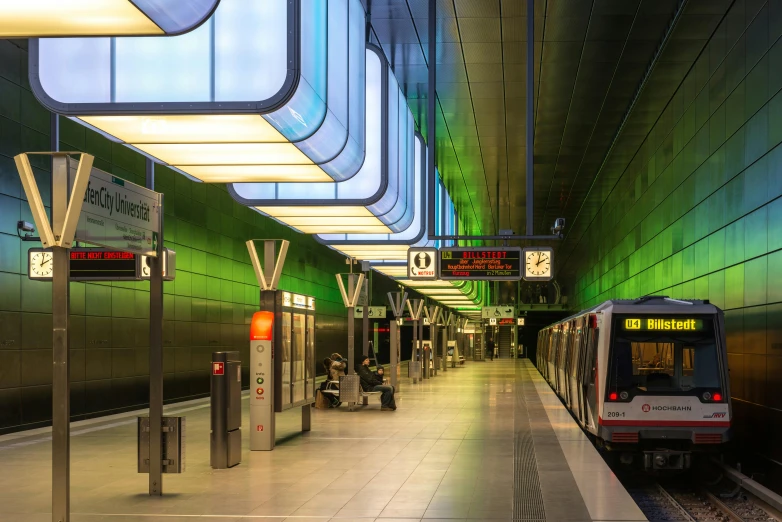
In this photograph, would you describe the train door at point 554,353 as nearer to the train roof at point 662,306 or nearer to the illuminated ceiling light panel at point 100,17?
the train roof at point 662,306

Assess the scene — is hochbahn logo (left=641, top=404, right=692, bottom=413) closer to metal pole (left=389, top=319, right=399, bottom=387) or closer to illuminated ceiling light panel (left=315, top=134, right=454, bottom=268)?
illuminated ceiling light panel (left=315, top=134, right=454, bottom=268)

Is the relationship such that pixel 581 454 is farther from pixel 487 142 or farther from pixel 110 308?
pixel 487 142

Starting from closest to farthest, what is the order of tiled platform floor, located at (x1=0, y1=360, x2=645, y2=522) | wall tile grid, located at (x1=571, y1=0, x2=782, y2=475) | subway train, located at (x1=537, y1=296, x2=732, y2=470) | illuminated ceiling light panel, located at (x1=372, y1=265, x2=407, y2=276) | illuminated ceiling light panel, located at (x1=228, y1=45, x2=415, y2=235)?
tiled platform floor, located at (x1=0, y1=360, x2=645, y2=522)
subway train, located at (x1=537, y1=296, x2=732, y2=470)
wall tile grid, located at (x1=571, y1=0, x2=782, y2=475)
illuminated ceiling light panel, located at (x1=228, y1=45, x2=415, y2=235)
illuminated ceiling light panel, located at (x1=372, y1=265, x2=407, y2=276)

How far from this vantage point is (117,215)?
9.31 m

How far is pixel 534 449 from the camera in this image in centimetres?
1452

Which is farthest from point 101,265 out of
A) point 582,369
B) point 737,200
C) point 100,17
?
point 100,17

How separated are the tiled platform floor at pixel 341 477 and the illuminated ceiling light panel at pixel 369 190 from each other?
13.4 feet

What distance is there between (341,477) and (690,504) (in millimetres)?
5634

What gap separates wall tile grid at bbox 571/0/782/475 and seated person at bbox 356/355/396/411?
23.5 ft

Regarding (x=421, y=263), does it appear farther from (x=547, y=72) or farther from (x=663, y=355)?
(x=663, y=355)

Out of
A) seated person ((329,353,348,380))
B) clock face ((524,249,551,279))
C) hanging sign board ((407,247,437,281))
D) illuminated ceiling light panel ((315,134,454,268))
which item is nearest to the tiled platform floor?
seated person ((329,353,348,380))

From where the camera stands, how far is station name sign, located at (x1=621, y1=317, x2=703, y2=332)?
15.2 m

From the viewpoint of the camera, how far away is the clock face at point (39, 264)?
17141 mm

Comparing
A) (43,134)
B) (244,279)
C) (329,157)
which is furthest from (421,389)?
(329,157)
